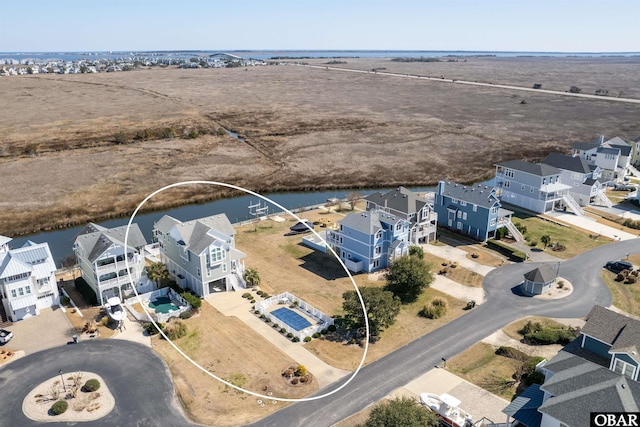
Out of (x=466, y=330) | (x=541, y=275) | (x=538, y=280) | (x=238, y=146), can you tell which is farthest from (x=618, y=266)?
(x=238, y=146)

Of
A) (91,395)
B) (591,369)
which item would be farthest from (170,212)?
(591,369)

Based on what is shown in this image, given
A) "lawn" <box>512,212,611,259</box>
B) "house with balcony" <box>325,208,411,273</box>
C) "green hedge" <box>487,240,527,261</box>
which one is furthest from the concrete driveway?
"lawn" <box>512,212,611,259</box>

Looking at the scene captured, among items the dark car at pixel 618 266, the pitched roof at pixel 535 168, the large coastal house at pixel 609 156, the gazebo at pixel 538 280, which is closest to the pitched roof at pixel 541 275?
the gazebo at pixel 538 280

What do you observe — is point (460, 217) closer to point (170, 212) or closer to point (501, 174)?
point (501, 174)

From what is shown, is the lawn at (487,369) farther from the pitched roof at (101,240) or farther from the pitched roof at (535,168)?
the pitched roof at (535,168)

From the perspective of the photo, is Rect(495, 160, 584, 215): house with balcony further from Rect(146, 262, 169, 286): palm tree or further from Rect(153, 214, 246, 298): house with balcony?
Rect(146, 262, 169, 286): palm tree

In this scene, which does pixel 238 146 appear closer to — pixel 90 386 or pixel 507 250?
pixel 507 250
